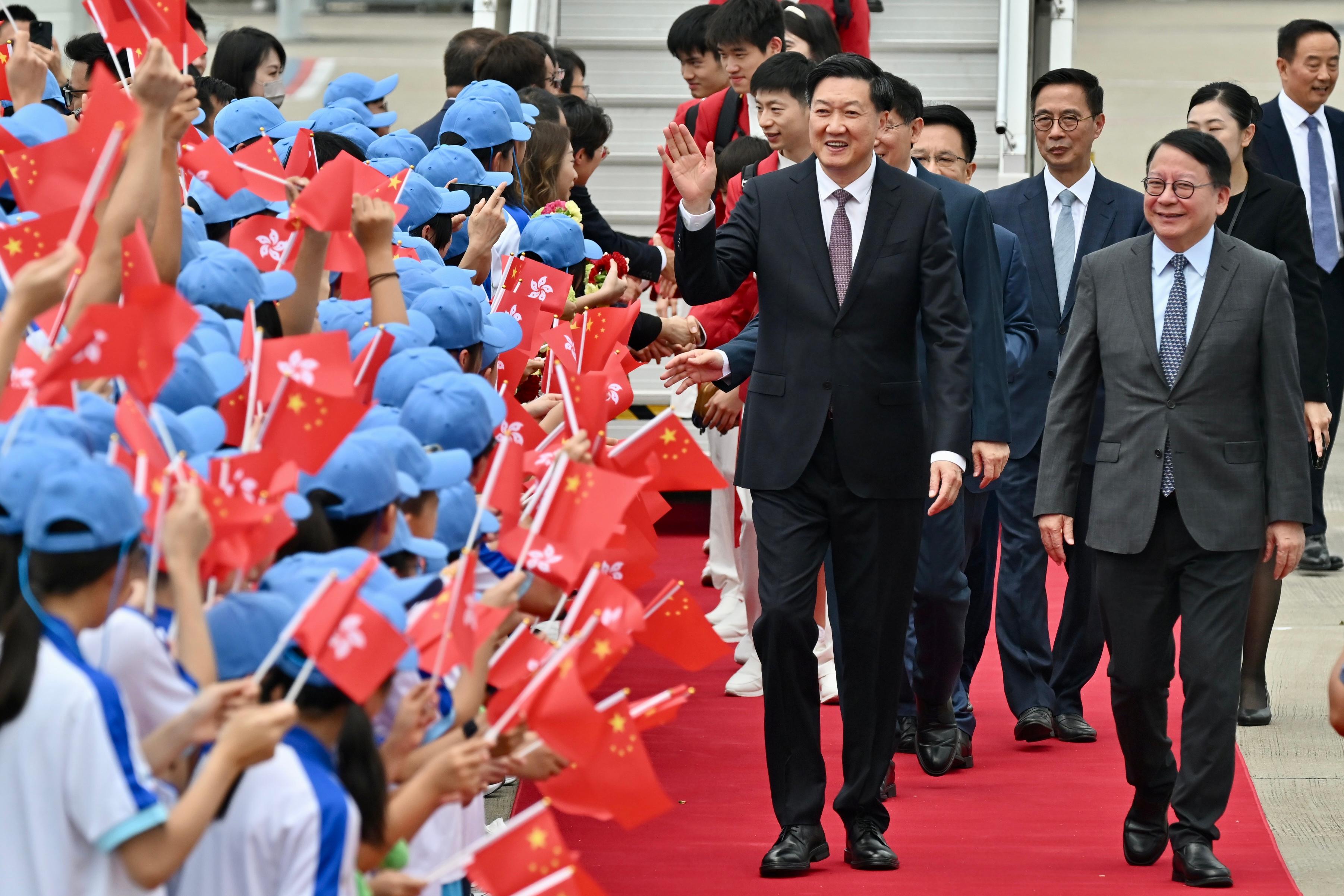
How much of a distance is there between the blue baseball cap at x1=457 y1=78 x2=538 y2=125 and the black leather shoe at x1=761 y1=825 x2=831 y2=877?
2.42 meters

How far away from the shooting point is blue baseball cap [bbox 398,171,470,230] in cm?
505

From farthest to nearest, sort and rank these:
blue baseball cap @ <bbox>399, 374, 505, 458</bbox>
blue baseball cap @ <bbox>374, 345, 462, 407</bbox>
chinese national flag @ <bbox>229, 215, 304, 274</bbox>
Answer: chinese national flag @ <bbox>229, 215, 304, 274</bbox> < blue baseball cap @ <bbox>374, 345, 462, 407</bbox> < blue baseball cap @ <bbox>399, 374, 505, 458</bbox>

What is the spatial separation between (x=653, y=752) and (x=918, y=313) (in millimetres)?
1892

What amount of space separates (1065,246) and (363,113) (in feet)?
8.08

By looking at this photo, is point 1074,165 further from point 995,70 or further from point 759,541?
point 995,70

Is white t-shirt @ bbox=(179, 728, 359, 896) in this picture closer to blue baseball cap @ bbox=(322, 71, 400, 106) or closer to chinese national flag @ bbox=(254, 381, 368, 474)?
chinese national flag @ bbox=(254, 381, 368, 474)

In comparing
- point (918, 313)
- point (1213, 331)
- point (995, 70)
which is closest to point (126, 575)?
point (918, 313)

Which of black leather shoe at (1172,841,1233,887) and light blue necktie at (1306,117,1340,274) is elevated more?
light blue necktie at (1306,117,1340,274)

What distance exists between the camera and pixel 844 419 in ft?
16.0

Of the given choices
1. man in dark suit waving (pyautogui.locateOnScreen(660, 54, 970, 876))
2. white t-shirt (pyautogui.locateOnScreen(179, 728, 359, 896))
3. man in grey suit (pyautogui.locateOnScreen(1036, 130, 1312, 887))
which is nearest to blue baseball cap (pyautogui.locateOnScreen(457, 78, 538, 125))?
man in dark suit waving (pyautogui.locateOnScreen(660, 54, 970, 876))

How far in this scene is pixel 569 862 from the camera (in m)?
2.97

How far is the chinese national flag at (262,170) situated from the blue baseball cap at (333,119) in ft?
5.29

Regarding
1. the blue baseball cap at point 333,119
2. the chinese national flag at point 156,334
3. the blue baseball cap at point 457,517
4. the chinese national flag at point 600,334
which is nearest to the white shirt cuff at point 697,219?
the chinese national flag at point 600,334

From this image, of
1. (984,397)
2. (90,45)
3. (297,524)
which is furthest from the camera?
(90,45)
